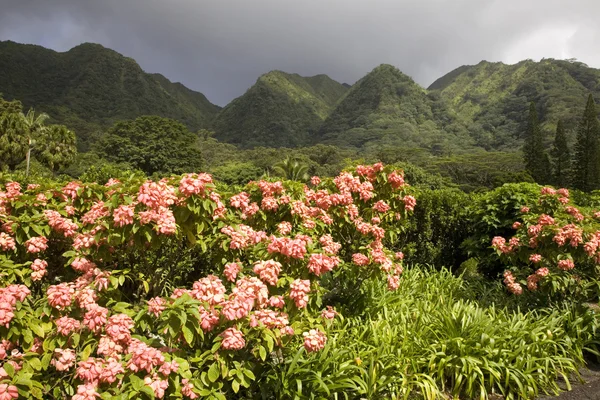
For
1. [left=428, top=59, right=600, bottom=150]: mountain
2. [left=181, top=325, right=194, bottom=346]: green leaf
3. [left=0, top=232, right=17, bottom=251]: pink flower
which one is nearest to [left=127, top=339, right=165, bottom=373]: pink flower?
[left=181, top=325, right=194, bottom=346]: green leaf

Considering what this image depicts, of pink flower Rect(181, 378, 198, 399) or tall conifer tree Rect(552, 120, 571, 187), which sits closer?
pink flower Rect(181, 378, 198, 399)

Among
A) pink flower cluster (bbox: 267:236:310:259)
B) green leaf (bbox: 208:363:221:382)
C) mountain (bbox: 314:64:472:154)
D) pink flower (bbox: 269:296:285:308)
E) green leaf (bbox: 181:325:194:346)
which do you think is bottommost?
green leaf (bbox: 208:363:221:382)

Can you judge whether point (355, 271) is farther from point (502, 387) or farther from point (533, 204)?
point (533, 204)

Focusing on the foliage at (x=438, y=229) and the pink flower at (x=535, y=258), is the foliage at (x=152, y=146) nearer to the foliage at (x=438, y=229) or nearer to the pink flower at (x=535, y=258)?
the foliage at (x=438, y=229)

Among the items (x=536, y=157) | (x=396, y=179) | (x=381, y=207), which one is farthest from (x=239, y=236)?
(x=536, y=157)

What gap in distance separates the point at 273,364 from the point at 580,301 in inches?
148

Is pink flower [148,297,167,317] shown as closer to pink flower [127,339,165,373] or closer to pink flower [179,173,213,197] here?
pink flower [127,339,165,373]

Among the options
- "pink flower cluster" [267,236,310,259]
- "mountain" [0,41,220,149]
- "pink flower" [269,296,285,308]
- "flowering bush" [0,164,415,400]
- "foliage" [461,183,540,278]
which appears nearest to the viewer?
"flowering bush" [0,164,415,400]

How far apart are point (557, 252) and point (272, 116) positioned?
142047 mm

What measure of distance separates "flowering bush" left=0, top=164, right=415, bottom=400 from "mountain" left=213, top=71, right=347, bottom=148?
126 metres

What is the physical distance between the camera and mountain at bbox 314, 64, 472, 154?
369ft

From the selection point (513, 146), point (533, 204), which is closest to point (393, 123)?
point (513, 146)

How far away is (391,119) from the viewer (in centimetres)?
13100

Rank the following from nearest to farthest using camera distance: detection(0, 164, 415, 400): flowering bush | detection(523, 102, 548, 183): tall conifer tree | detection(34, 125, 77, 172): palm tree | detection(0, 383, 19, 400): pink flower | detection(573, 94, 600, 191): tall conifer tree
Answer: detection(0, 383, 19, 400): pink flower
detection(0, 164, 415, 400): flowering bush
detection(34, 125, 77, 172): palm tree
detection(573, 94, 600, 191): tall conifer tree
detection(523, 102, 548, 183): tall conifer tree
